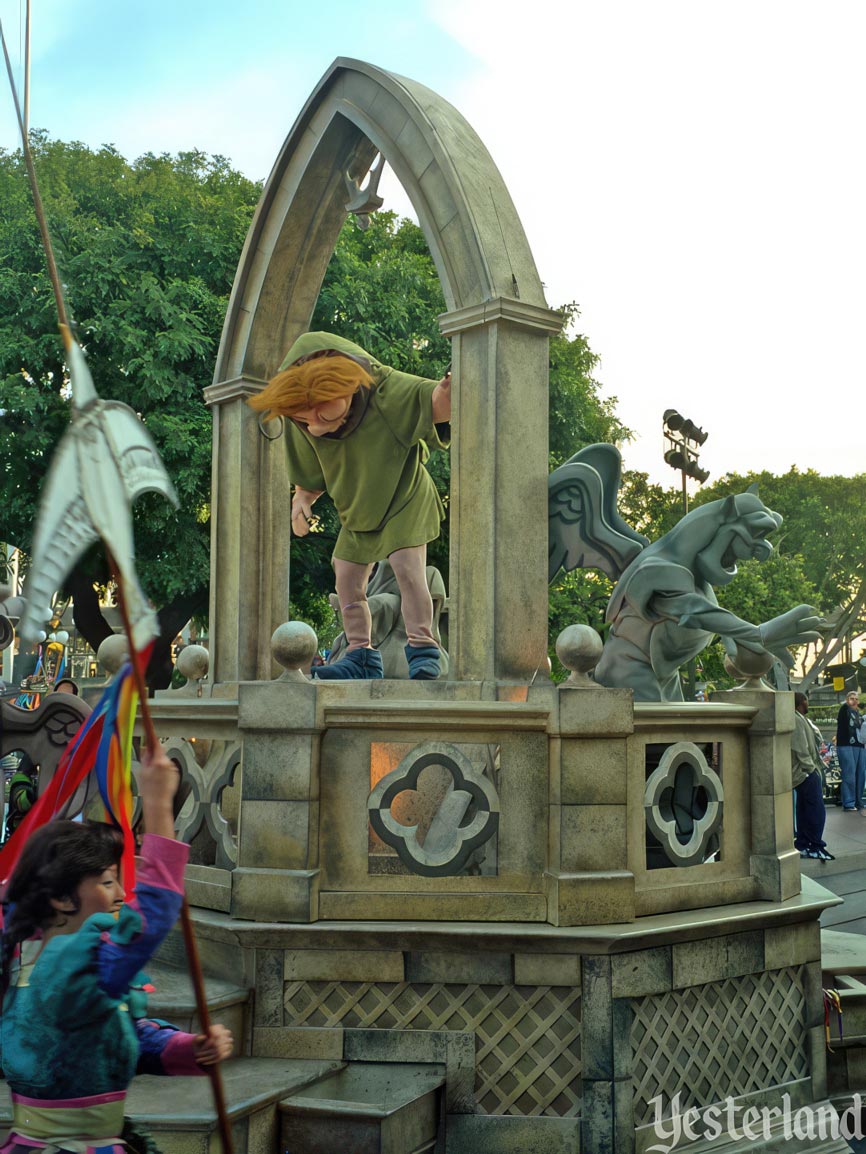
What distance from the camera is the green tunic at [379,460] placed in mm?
6520

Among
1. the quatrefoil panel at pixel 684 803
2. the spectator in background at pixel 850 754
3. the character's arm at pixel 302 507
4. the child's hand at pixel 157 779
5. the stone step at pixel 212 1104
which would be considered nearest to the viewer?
the child's hand at pixel 157 779

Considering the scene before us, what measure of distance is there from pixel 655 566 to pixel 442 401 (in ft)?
5.17

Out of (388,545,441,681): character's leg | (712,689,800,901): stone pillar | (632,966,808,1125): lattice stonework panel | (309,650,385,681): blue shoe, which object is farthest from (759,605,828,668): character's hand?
(309,650,385,681): blue shoe

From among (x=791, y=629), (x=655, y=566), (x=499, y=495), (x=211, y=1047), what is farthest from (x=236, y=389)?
(x=211, y=1047)

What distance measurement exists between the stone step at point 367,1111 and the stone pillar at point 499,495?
1797 millimetres

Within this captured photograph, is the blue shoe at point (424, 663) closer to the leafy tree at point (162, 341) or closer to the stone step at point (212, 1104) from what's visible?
the stone step at point (212, 1104)

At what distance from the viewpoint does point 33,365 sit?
58.6 feet

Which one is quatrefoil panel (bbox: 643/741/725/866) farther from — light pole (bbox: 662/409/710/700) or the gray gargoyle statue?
light pole (bbox: 662/409/710/700)

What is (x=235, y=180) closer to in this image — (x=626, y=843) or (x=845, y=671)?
(x=845, y=671)

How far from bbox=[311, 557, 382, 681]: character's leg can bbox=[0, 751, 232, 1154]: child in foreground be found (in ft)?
12.8

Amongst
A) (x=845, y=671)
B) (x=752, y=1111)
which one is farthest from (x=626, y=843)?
(x=845, y=671)

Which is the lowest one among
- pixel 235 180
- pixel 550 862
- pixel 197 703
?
pixel 550 862

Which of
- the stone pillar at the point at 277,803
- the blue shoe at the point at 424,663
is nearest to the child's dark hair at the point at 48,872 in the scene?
the stone pillar at the point at 277,803

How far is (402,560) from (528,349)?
4.94ft
